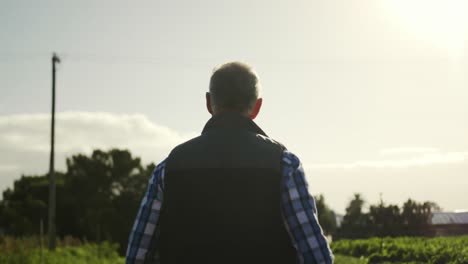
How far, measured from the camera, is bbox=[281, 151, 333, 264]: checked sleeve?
8.52ft

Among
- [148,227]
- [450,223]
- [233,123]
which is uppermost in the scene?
[233,123]

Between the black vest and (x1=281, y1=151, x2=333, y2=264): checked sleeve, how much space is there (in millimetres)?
34

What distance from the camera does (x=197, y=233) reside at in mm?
2627

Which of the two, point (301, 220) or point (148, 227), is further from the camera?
point (148, 227)

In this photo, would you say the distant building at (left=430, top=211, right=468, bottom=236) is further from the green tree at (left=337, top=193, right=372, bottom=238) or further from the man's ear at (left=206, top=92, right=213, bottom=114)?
the man's ear at (left=206, top=92, right=213, bottom=114)

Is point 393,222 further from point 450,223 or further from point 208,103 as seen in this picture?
point 208,103

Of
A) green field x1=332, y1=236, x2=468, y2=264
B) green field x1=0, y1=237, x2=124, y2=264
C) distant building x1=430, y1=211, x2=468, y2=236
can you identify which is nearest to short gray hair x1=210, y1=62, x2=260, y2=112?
green field x1=332, y1=236, x2=468, y2=264

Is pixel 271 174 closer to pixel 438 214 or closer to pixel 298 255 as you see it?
pixel 298 255

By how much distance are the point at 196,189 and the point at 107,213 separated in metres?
46.7

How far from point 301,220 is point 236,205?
11.2 inches

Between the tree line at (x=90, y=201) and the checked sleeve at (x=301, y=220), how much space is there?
143 ft

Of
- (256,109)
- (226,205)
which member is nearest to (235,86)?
(256,109)

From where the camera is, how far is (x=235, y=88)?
282 cm

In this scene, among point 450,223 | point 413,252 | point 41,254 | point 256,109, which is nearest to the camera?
point 256,109
